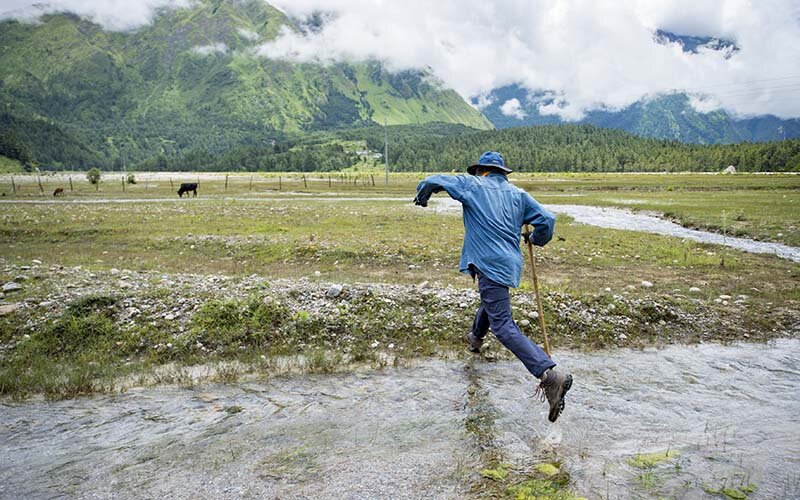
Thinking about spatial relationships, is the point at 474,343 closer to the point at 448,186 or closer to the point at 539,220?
the point at 539,220

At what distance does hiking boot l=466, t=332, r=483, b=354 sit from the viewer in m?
8.94

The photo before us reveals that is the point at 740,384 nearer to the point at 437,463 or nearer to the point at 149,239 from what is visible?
the point at 437,463

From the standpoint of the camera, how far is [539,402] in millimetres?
7309

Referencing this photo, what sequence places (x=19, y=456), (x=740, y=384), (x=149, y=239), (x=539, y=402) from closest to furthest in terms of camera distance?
(x=19, y=456)
(x=539, y=402)
(x=740, y=384)
(x=149, y=239)

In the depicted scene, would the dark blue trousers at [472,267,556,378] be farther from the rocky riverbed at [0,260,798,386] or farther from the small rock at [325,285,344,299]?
the small rock at [325,285,344,299]

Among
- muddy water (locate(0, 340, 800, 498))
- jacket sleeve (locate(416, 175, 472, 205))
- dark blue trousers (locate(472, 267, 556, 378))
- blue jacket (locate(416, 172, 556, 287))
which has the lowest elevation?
muddy water (locate(0, 340, 800, 498))

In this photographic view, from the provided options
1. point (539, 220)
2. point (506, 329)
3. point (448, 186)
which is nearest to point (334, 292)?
point (448, 186)

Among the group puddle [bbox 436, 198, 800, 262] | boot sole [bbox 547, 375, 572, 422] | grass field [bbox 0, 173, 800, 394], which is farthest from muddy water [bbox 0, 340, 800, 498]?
puddle [bbox 436, 198, 800, 262]

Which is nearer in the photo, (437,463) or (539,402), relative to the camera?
(437,463)

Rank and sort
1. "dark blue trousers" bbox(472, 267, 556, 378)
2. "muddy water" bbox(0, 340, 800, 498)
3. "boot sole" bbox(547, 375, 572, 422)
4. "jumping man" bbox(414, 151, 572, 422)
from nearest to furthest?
1. "muddy water" bbox(0, 340, 800, 498)
2. "boot sole" bbox(547, 375, 572, 422)
3. "dark blue trousers" bbox(472, 267, 556, 378)
4. "jumping man" bbox(414, 151, 572, 422)

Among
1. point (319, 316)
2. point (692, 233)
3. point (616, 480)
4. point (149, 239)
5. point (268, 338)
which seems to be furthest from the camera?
point (692, 233)

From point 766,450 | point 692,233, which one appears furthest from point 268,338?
point 692,233

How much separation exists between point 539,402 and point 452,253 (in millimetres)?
11622

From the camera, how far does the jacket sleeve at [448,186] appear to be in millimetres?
7188
